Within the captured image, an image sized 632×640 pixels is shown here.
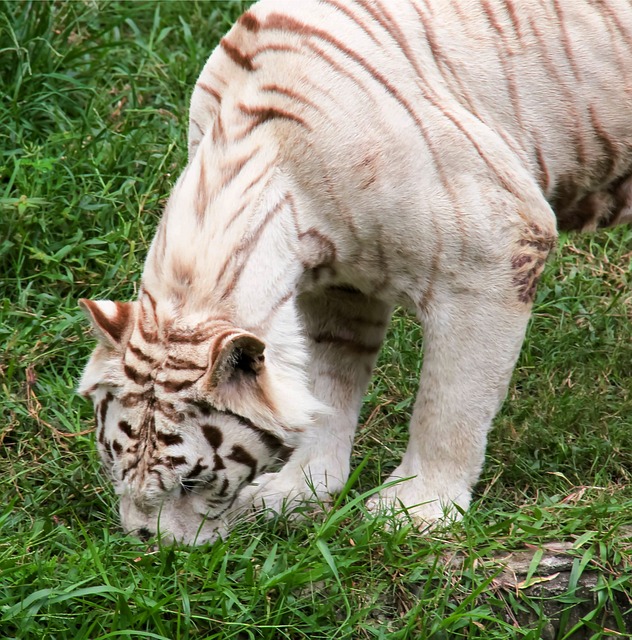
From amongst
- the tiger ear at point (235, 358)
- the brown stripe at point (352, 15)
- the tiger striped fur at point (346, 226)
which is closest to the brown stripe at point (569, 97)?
the tiger striped fur at point (346, 226)

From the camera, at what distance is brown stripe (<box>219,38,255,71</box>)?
3.28m

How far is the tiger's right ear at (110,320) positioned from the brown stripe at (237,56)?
78 centimetres

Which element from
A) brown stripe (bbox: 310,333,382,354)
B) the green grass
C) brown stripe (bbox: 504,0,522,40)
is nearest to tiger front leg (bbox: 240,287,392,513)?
brown stripe (bbox: 310,333,382,354)

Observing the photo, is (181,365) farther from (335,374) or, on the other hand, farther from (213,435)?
(335,374)

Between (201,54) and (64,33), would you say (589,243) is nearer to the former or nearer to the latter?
(201,54)

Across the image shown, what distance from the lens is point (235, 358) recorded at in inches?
113

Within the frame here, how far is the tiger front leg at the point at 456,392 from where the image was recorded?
3.29 meters

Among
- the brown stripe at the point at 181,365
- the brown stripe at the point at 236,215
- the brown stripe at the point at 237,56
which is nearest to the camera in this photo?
the brown stripe at the point at 181,365

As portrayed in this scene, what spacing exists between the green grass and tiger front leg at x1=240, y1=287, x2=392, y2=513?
0.13m

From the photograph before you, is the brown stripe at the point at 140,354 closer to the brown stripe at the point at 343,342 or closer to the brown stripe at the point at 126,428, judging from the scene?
the brown stripe at the point at 126,428

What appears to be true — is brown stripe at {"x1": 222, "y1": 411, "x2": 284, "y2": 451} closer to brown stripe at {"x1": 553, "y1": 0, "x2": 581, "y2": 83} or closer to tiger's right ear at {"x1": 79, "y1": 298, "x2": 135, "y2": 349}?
tiger's right ear at {"x1": 79, "y1": 298, "x2": 135, "y2": 349}

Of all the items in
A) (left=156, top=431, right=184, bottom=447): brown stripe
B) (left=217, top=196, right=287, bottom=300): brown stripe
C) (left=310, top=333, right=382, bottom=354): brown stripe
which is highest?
(left=217, top=196, right=287, bottom=300): brown stripe

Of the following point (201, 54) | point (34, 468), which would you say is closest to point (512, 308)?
point (34, 468)

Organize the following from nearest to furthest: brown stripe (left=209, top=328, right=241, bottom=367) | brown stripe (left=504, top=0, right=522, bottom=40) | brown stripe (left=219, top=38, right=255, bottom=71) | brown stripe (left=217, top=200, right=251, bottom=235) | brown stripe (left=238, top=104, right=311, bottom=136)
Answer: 1. brown stripe (left=209, top=328, right=241, bottom=367)
2. brown stripe (left=217, top=200, right=251, bottom=235)
3. brown stripe (left=238, top=104, right=311, bottom=136)
4. brown stripe (left=219, top=38, right=255, bottom=71)
5. brown stripe (left=504, top=0, right=522, bottom=40)
